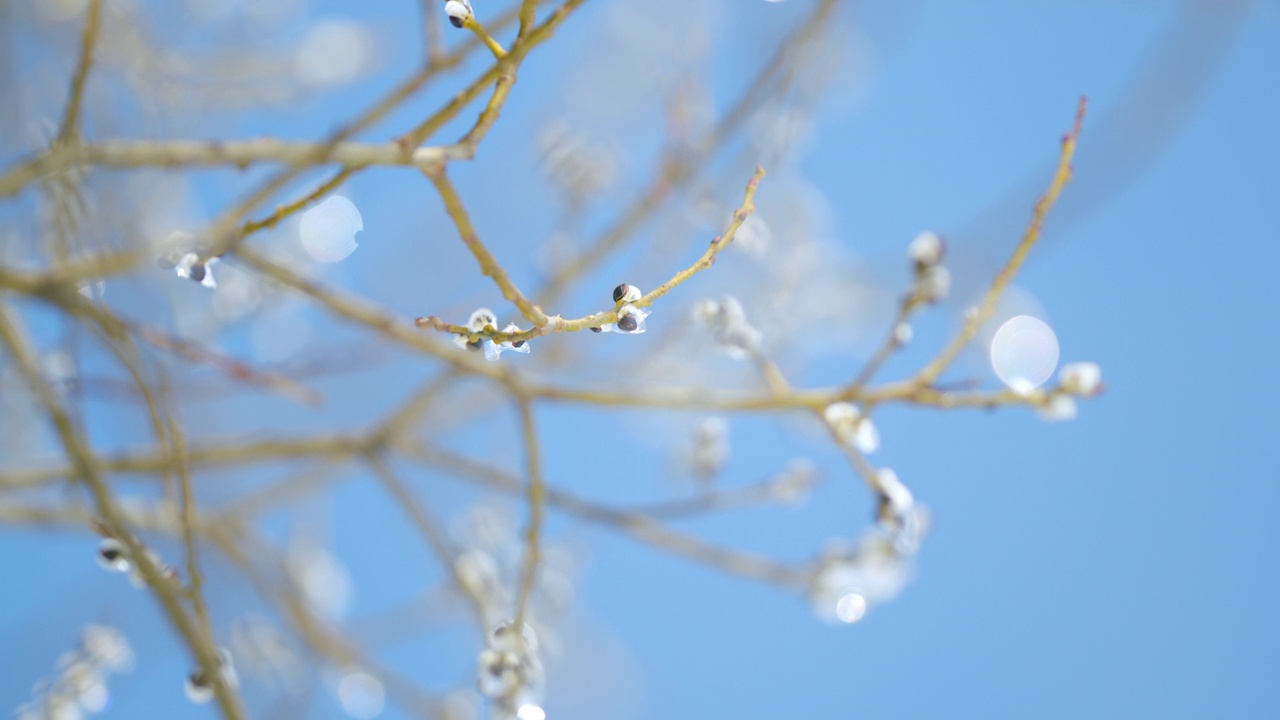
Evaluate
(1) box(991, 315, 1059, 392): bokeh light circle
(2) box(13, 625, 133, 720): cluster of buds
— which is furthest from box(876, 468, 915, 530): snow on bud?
(2) box(13, 625, 133, 720): cluster of buds

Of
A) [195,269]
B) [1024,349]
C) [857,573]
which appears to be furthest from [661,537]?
[1024,349]

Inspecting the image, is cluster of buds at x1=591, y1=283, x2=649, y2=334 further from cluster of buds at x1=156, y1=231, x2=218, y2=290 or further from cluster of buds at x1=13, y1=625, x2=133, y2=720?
cluster of buds at x1=13, y1=625, x2=133, y2=720

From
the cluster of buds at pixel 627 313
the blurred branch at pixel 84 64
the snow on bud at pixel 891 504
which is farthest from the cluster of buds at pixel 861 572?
the blurred branch at pixel 84 64

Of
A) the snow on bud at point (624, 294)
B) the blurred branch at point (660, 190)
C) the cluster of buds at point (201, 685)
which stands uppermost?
the blurred branch at point (660, 190)

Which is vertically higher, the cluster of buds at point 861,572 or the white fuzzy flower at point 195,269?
the cluster of buds at point 861,572

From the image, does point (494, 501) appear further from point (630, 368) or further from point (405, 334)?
point (405, 334)

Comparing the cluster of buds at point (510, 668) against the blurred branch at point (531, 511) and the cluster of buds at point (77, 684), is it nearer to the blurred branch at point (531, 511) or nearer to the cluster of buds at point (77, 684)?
the blurred branch at point (531, 511)

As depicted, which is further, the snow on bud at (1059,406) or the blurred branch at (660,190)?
the blurred branch at (660,190)

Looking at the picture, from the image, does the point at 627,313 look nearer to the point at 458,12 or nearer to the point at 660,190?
the point at 458,12
